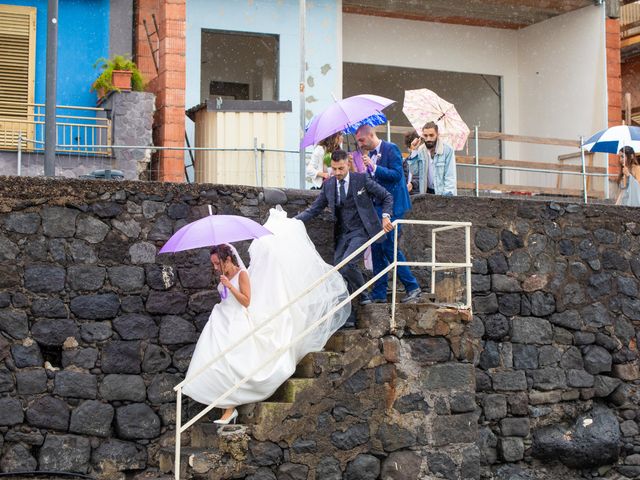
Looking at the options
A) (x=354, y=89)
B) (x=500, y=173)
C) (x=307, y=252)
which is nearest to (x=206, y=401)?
(x=307, y=252)

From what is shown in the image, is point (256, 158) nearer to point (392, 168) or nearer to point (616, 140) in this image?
point (392, 168)

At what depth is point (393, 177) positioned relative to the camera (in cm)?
1029

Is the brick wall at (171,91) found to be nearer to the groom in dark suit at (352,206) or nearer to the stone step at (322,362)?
the groom in dark suit at (352,206)

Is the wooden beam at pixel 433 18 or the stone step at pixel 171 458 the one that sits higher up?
the wooden beam at pixel 433 18

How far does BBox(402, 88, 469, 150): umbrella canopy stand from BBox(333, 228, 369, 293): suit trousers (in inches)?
74.6

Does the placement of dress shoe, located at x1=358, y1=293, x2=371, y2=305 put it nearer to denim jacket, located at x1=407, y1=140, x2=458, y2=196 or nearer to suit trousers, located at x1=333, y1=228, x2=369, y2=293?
suit trousers, located at x1=333, y1=228, x2=369, y2=293

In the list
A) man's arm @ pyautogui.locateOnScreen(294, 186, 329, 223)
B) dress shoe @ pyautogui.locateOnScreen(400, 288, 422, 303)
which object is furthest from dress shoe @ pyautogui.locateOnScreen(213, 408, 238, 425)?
man's arm @ pyautogui.locateOnScreen(294, 186, 329, 223)

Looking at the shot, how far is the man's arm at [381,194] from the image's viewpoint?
9945mm

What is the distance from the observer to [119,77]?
13766 millimetres

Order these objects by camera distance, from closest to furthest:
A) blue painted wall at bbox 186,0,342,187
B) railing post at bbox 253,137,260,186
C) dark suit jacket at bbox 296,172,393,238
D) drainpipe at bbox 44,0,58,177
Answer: dark suit jacket at bbox 296,172,393,238
drainpipe at bbox 44,0,58,177
railing post at bbox 253,137,260,186
blue painted wall at bbox 186,0,342,187

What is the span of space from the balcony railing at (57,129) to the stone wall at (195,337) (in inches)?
125

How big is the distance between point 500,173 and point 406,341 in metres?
8.56

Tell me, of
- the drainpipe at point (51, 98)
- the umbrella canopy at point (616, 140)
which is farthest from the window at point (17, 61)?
the umbrella canopy at point (616, 140)

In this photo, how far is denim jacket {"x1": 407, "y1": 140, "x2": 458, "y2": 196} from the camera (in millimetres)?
11547
